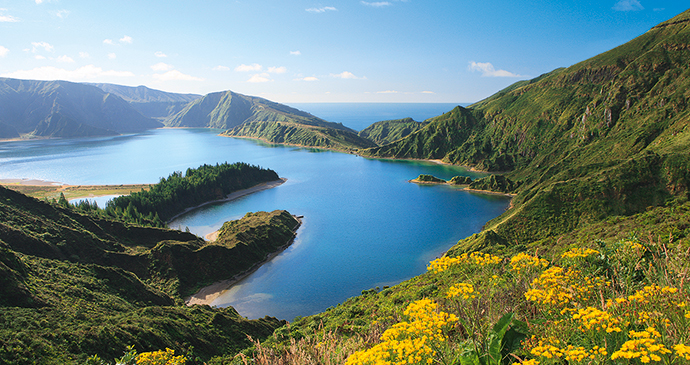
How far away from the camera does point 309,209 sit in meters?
78.6

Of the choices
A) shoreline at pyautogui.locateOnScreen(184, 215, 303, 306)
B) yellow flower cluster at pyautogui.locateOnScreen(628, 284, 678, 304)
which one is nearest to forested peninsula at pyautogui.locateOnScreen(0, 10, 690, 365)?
yellow flower cluster at pyautogui.locateOnScreen(628, 284, 678, 304)

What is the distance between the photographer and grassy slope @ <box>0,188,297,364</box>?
64.5 ft

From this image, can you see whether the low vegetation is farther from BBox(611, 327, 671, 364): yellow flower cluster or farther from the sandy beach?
the sandy beach

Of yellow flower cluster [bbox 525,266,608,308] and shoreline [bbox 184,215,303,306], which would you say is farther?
shoreline [bbox 184,215,303,306]

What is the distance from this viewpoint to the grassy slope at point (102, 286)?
774 inches

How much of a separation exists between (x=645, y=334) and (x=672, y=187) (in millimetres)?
58713

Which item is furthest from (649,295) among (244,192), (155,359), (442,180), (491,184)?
(442,180)

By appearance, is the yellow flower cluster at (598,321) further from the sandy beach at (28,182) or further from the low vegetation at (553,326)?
the sandy beach at (28,182)

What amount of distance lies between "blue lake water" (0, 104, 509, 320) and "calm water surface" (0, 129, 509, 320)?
209mm

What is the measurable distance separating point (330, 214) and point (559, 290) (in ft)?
223

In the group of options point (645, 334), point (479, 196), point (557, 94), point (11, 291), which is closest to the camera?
point (645, 334)

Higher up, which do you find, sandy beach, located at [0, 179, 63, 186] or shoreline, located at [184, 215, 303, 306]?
sandy beach, located at [0, 179, 63, 186]

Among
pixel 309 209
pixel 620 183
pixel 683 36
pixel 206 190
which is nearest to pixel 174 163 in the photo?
pixel 206 190

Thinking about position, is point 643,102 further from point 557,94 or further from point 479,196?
point 479,196
